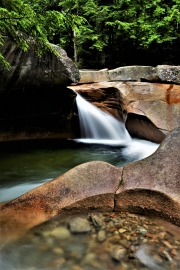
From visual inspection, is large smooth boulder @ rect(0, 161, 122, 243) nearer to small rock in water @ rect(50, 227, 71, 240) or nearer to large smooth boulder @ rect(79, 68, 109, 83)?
small rock in water @ rect(50, 227, 71, 240)

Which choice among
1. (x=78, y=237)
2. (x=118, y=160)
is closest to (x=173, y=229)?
(x=78, y=237)

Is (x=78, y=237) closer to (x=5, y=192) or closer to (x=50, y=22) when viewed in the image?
(x=5, y=192)

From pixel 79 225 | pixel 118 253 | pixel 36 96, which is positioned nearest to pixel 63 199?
pixel 79 225

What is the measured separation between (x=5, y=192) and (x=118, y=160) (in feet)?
10.7

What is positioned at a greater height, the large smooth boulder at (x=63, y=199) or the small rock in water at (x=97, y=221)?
the large smooth boulder at (x=63, y=199)

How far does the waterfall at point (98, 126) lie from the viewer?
30.2 ft

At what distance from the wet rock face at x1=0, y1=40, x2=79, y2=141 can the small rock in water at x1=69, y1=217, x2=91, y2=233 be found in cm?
547

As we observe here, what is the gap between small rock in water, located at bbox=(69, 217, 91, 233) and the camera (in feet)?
10.3

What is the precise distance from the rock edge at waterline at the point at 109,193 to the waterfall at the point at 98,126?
17.4 ft

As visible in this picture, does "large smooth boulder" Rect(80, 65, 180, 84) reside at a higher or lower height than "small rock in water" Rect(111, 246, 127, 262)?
higher

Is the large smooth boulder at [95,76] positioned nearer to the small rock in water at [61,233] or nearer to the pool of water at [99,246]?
the pool of water at [99,246]

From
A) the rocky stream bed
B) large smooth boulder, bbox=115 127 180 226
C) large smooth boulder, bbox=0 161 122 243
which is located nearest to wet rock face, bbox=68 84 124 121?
large smooth boulder, bbox=115 127 180 226

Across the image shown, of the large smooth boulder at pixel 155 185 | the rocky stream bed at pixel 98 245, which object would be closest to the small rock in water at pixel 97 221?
the rocky stream bed at pixel 98 245

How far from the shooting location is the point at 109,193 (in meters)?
3.54
